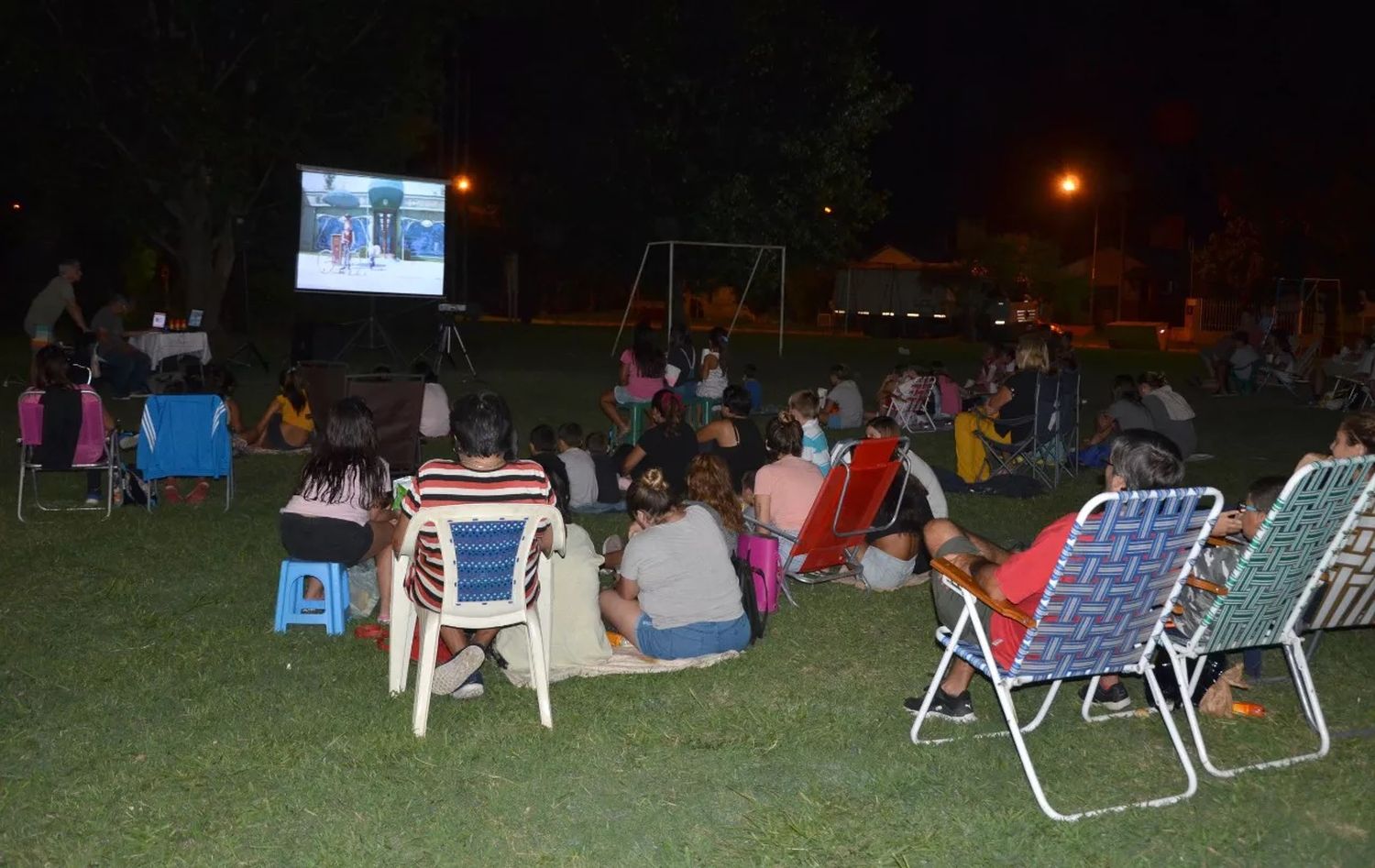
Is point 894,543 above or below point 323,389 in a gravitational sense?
below

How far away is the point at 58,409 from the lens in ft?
26.2

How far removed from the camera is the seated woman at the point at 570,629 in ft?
17.1

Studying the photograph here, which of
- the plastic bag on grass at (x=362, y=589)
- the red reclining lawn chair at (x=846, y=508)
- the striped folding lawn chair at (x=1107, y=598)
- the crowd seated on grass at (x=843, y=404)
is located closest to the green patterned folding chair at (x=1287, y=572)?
the striped folding lawn chair at (x=1107, y=598)

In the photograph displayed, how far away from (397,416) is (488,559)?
484cm

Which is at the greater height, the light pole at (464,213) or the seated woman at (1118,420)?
the light pole at (464,213)

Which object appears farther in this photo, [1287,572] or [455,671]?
[455,671]

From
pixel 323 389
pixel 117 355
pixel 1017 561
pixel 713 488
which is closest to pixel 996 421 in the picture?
pixel 713 488

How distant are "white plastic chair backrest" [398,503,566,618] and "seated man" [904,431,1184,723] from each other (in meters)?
1.39

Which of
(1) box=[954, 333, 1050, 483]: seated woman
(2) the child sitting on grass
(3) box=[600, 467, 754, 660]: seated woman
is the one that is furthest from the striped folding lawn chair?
(1) box=[954, 333, 1050, 483]: seated woman

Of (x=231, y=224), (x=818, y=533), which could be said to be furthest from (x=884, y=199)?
(x=818, y=533)

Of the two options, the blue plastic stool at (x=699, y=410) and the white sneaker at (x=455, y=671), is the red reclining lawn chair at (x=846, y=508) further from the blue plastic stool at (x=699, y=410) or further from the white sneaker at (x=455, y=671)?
the blue plastic stool at (x=699, y=410)

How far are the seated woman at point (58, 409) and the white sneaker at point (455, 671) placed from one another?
4.28 meters

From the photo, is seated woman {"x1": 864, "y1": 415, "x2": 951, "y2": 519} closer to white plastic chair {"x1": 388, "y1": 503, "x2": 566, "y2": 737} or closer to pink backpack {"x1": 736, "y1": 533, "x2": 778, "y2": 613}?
pink backpack {"x1": 736, "y1": 533, "x2": 778, "y2": 613}

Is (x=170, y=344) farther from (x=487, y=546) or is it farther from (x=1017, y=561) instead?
(x=1017, y=561)
